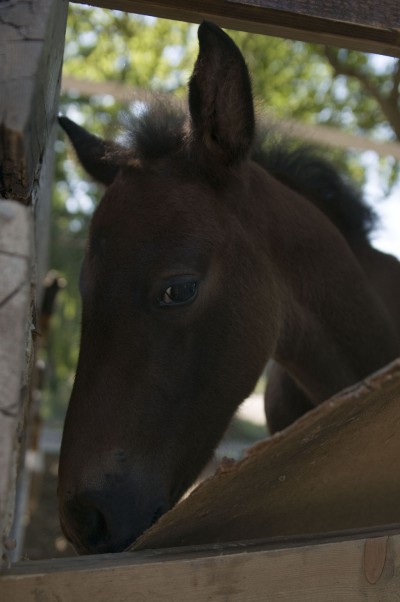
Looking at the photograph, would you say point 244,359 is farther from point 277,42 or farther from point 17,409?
point 277,42

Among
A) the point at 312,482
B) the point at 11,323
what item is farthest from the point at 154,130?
the point at 11,323

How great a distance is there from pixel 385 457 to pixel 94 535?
864 millimetres

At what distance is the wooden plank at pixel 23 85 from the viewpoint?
45.0 inches

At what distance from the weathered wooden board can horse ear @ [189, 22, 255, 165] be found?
1187mm

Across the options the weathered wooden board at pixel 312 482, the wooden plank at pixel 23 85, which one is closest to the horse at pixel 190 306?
the weathered wooden board at pixel 312 482

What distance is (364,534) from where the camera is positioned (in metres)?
1.36

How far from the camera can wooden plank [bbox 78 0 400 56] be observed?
67.2 inches

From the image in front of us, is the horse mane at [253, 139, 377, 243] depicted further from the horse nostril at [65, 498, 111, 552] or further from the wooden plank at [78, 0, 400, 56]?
the horse nostril at [65, 498, 111, 552]

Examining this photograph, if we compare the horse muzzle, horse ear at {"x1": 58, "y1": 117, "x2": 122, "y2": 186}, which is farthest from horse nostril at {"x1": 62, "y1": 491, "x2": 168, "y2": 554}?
horse ear at {"x1": 58, "y1": 117, "x2": 122, "y2": 186}

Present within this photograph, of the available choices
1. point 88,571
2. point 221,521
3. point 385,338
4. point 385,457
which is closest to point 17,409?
point 88,571

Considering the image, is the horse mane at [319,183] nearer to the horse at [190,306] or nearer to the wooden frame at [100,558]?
the horse at [190,306]

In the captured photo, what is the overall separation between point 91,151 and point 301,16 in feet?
4.31

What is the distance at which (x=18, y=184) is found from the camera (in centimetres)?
129

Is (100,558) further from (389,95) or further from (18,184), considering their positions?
(389,95)
